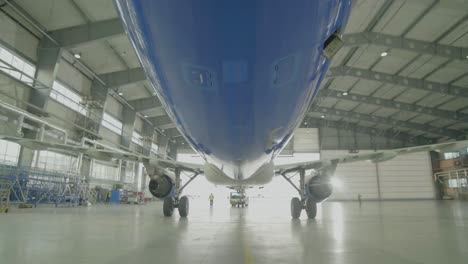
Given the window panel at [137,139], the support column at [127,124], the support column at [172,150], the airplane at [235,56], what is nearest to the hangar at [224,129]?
the airplane at [235,56]

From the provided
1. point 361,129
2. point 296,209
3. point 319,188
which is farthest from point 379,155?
point 361,129

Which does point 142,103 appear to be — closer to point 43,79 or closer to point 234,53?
point 43,79

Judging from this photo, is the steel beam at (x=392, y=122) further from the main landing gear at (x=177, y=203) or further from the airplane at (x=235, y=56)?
the airplane at (x=235, y=56)

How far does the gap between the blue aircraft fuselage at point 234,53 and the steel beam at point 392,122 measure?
35.5 meters

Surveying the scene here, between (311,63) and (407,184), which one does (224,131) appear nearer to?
(311,63)

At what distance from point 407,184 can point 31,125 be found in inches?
1839

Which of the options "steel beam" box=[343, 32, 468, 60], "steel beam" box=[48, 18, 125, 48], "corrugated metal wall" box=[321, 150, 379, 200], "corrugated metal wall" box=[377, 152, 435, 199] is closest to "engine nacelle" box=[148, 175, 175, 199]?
"steel beam" box=[48, 18, 125, 48]

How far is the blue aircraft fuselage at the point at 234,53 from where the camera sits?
153 centimetres

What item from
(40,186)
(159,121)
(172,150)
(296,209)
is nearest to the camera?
(296,209)

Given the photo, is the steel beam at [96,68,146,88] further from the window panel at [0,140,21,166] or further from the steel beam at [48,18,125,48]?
the window panel at [0,140,21,166]

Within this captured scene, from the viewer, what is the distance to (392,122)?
37.6 meters

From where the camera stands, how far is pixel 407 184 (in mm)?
41312

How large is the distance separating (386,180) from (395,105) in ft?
47.7

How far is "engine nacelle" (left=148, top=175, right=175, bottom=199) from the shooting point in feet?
34.0
